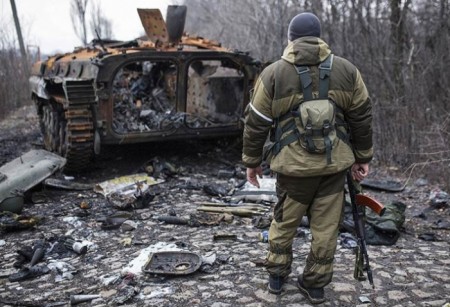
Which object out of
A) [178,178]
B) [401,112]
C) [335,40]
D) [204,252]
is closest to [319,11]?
[335,40]

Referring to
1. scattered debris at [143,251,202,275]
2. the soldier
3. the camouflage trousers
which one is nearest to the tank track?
scattered debris at [143,251,202,275]

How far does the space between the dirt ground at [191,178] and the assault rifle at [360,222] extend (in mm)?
1325

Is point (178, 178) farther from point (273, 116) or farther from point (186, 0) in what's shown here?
point (186, 0)

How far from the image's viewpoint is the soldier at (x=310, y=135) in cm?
320

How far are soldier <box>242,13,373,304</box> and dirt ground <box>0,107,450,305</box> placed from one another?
173 centimetres

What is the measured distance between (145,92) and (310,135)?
6.60m

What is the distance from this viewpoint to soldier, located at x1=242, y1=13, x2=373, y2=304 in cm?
320

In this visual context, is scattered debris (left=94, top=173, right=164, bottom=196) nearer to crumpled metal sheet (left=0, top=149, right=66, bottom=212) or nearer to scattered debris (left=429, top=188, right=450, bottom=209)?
crumpled metal sheet (left=0, top=149, right=66, bottom=212)

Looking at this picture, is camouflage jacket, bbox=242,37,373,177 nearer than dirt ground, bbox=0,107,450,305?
Yes

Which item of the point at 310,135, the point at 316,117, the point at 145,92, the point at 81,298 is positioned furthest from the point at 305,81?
the point at 145,92

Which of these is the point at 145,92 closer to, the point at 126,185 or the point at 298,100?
the point at 126,185

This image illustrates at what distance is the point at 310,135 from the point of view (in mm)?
3191

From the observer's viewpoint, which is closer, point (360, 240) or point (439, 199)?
point (360, 240)

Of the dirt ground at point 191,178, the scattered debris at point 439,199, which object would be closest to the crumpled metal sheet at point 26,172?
the dirt ground at point 191,178
